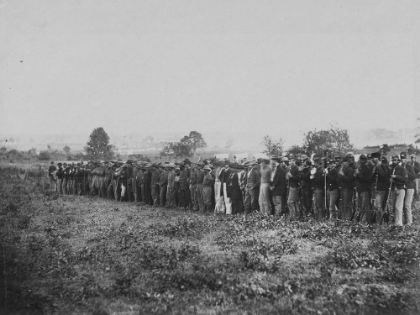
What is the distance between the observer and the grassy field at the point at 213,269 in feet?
20.6

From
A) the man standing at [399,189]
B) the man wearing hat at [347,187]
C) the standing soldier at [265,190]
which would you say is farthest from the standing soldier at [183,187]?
the man standing at [399,189]

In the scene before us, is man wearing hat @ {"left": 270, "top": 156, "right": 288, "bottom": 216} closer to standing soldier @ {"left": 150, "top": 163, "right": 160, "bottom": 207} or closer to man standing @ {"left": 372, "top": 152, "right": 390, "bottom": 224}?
man standing @ {"left": 372, "top": 152, "right": 390, "bottom": 224}

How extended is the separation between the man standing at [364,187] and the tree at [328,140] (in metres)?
21.0

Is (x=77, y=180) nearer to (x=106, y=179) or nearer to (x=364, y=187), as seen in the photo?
(x=106, y=179)

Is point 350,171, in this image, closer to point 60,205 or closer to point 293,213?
point 293,213

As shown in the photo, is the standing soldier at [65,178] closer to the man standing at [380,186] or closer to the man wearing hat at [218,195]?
the man wearing hat at [218,195]

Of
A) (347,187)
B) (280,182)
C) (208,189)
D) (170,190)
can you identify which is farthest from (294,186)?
(170,190)

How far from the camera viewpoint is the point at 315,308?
595 centimetres

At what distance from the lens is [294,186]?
1282 cm

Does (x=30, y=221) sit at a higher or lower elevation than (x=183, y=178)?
lower

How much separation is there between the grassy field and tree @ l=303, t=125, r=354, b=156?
2210cm

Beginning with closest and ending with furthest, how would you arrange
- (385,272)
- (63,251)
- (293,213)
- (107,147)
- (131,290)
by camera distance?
(131,290) < (385,272) < (63,251) < (293,213) < (107,147)

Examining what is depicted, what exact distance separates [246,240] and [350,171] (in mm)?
4313

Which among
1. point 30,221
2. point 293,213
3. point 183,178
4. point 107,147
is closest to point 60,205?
point 30,221
